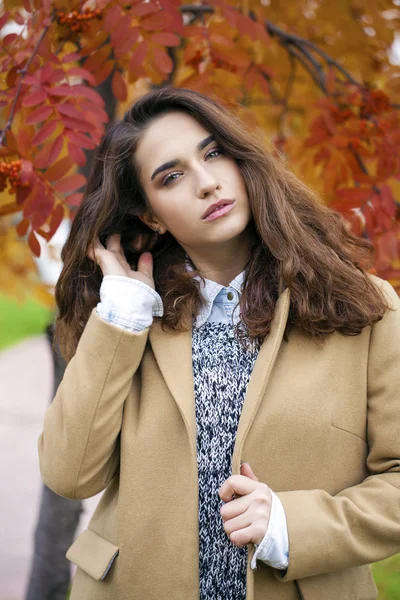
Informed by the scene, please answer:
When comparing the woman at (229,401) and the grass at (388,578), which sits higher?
the woman at (229,401)

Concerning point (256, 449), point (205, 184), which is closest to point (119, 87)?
point (205, 184)

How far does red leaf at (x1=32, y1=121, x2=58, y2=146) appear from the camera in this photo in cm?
229

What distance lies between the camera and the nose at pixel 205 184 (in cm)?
202

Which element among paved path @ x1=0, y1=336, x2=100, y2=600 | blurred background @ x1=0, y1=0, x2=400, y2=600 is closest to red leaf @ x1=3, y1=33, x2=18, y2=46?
blurred background @ x1=0, y1=0, x2=400, y2=600

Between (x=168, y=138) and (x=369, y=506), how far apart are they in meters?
1.25

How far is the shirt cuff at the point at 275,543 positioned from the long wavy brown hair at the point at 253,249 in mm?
512

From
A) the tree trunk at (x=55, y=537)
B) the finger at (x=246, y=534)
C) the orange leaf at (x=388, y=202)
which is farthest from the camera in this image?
the tree trunk at (x=55, y=537)

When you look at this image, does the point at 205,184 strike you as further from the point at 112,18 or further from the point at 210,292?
the point at 112,18

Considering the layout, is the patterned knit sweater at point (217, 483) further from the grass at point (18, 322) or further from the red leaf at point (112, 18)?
the grass at point (18, 322)

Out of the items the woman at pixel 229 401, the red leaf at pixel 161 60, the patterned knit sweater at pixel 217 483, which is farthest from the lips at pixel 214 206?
the red leaf at pixel 161 60

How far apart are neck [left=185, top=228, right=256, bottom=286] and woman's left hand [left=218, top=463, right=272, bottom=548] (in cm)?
72

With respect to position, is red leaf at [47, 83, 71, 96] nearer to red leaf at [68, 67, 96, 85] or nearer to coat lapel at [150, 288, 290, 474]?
red leaf at [68, 67, 96, 85]

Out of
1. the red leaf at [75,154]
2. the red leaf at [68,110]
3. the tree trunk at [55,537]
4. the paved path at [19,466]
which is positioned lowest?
the paved path at [19,466]

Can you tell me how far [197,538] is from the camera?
1.89 m
